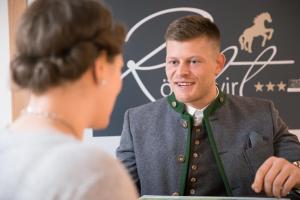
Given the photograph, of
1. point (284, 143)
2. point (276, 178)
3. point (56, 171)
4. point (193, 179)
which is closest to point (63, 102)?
point (56, 171)

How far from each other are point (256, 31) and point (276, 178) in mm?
1135

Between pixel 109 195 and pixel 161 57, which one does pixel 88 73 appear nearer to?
pixel 109 195

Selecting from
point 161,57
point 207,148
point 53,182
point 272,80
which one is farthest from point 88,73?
point 272,80

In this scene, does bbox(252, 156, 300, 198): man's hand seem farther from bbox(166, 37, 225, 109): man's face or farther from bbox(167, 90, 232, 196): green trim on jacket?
bbox(166, 37, 225, 109): man's face

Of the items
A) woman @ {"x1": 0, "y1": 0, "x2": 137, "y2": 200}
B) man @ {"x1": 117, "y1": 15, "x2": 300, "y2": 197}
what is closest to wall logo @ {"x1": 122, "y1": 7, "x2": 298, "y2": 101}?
man @ {"x1": 117, "y1": 15, "x2": 300, "y2": 197}

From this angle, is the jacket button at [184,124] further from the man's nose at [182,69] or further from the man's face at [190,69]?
the man's nose at [182,69]

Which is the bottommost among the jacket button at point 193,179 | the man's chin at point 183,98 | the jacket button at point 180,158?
the jacket button at point 193,179

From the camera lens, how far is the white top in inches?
25.7

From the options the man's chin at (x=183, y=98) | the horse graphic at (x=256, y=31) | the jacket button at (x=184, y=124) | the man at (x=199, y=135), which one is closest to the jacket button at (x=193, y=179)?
the man at (x=199, y=135)

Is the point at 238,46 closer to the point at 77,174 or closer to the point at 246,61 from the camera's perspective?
the point at 246,61

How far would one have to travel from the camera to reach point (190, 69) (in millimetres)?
1795

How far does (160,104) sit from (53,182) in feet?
4.24

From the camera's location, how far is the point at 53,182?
2.14ft

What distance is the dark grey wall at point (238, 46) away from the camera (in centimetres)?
234
